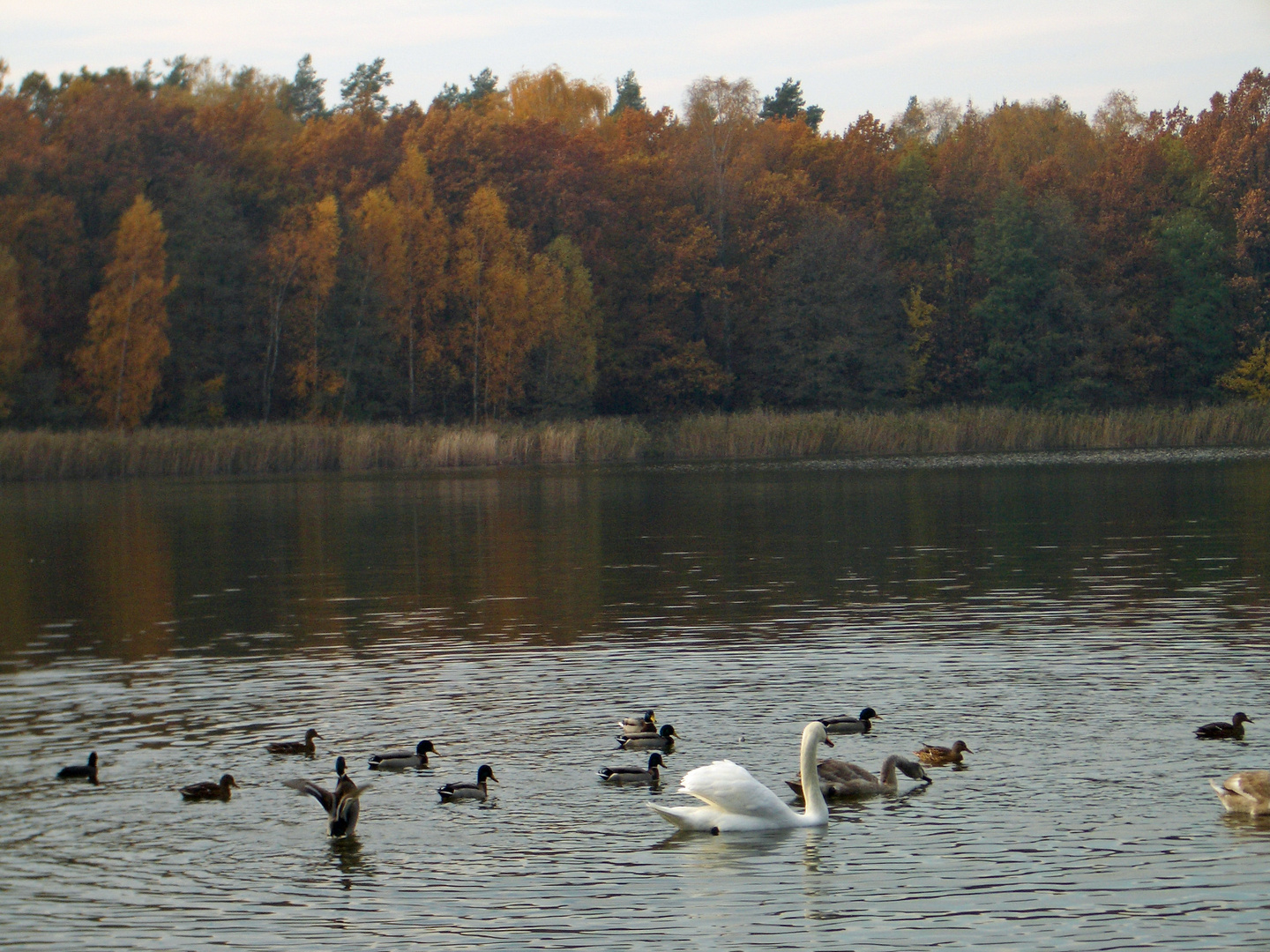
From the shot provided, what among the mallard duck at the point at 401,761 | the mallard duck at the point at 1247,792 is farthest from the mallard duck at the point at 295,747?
the mallard duck at the point at 1247,792

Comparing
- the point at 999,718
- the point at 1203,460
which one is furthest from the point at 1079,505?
the point at 999,718

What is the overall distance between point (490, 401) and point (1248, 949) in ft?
230

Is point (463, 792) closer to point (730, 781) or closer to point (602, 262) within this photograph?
point (730, 781)

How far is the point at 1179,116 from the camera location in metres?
87.6

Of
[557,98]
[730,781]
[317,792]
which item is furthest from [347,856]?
[557,98]

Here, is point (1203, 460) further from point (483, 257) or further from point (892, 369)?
point (483, 257)

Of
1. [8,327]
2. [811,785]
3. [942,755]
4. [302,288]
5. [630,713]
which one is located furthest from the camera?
[302,288]

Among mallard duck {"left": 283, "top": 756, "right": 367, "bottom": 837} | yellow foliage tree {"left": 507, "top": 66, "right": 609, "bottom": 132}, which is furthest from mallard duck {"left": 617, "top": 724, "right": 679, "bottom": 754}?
yellow foliage tree {"left": 507, "top": 66, "right": 609, "bottom": 132}

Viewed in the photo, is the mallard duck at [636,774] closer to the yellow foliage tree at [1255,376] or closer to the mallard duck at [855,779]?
the mallard duck at [855,779]

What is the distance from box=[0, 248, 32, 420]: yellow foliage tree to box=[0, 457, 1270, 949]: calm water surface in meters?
35.7

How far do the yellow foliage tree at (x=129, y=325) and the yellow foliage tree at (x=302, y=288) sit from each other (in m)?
6.60

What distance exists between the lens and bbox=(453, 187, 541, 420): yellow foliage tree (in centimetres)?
7400

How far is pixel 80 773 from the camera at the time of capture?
37.2ft

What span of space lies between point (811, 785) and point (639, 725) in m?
2.23
